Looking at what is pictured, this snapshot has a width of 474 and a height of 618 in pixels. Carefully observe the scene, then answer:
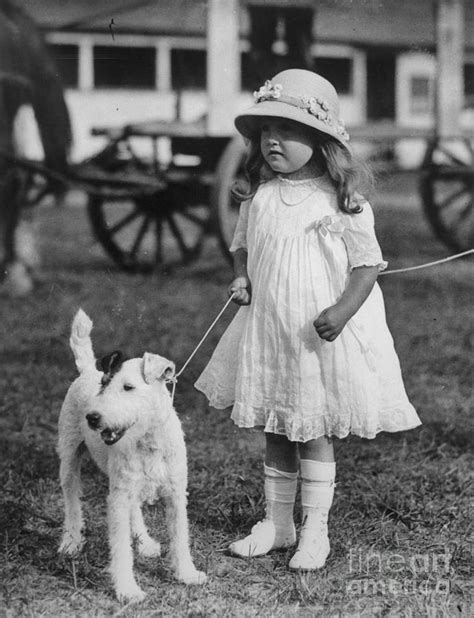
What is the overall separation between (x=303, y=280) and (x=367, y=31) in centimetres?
1670

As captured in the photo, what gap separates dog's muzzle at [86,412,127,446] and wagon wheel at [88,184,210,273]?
581 centimetres

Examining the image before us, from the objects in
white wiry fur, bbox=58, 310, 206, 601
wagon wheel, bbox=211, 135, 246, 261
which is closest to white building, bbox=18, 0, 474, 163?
wagon wheel, bbox=211, 135, 246, 261

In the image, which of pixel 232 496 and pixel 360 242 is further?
pixel 232 496

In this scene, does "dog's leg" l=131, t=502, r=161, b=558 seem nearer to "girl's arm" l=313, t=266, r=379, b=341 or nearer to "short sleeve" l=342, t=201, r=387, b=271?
"girl's arm" l=313, t=266, r=379, b=341

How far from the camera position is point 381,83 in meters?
22.5

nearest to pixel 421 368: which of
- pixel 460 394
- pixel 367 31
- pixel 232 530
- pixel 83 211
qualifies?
pixel 460 394

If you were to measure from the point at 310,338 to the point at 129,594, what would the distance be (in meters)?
0.96

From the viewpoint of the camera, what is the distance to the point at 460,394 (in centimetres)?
540

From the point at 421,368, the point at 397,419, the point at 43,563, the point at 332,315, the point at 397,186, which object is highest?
the point at 332,315

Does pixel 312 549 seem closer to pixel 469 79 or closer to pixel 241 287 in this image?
pixel 241 287

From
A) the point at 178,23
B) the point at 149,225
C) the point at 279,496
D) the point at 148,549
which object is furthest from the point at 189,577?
the point at 178,23

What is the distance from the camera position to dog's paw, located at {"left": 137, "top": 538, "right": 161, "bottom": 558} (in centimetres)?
331

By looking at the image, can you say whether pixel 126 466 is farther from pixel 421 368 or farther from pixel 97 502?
pixel 421 368

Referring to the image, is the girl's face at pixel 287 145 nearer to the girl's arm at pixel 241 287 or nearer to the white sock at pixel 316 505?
the girl's arm at pixel 241 287
